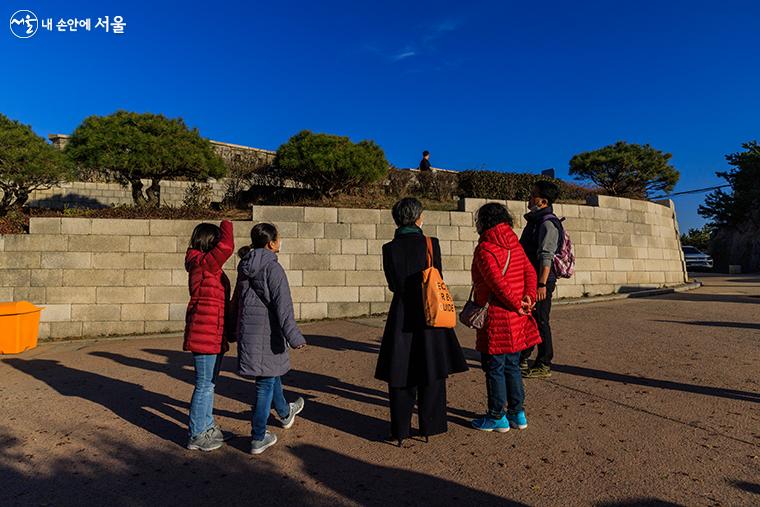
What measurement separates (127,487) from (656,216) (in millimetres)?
14151

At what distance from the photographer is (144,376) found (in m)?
5.60

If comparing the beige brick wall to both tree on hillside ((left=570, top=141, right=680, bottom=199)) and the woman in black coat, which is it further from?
tree on hillside ((left=570, top=141, right=680, bottom=199))

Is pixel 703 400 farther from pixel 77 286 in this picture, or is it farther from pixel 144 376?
pixel 77 286

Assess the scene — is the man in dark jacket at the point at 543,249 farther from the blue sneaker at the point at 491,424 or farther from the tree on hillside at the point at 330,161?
the tree on hillside at the point at 330,161

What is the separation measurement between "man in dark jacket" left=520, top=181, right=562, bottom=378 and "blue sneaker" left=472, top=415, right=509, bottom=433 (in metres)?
1.19

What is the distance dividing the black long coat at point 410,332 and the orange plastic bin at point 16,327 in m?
6.69

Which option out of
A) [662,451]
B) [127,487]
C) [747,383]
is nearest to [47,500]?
[127,487]

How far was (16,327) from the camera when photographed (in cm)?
712

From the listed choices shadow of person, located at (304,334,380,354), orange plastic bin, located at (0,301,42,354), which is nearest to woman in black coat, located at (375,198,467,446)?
shadow of person, located at (304,334,380,354)

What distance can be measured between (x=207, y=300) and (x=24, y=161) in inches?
332

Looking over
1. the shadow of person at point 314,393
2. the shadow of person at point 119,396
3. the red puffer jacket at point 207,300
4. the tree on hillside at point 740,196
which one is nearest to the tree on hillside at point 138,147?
the shadow of person at point 119,396

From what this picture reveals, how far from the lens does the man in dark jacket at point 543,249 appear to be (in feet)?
14.9

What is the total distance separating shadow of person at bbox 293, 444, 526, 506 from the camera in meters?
2.59

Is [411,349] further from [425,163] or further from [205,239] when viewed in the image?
[425,163]
